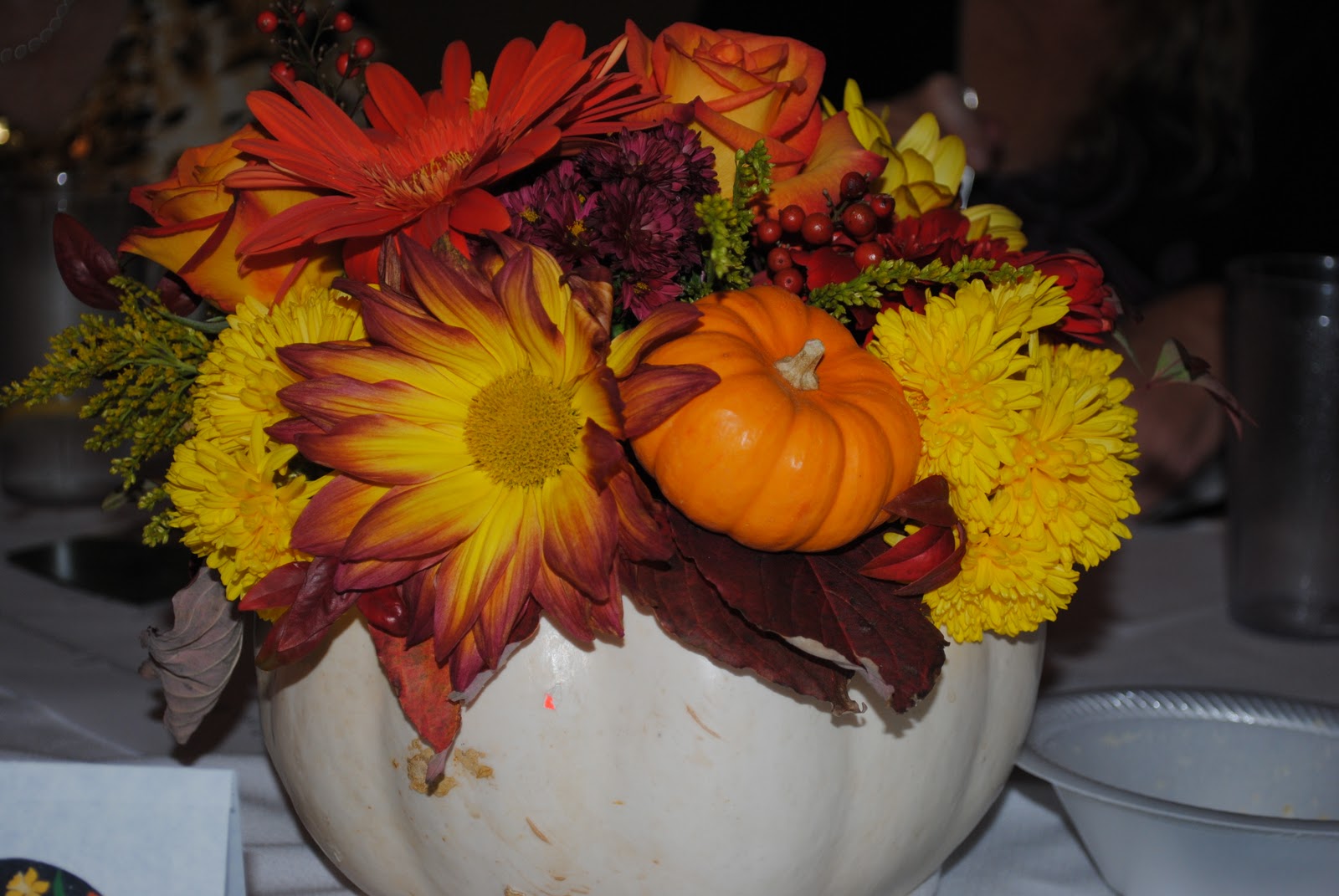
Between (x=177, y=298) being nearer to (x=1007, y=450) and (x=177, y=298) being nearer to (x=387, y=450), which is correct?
(x=387, y=450)

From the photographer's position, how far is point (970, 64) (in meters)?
2.87

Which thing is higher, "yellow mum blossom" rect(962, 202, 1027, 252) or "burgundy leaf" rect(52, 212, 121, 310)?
"yellow mum blossom" rect(962, 202, 1027, 252)

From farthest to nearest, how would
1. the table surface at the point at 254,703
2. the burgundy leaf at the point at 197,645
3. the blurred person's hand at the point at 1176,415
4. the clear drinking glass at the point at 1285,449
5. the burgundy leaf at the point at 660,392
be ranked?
the blurred person's hand at the point at 1176,415 → the clear drinking glass at the point at 1285,449 → the table surface at the point at 254,703 → the burgundy leaf at the point at 197,645 → the burgundy leaf at the point at 660,392

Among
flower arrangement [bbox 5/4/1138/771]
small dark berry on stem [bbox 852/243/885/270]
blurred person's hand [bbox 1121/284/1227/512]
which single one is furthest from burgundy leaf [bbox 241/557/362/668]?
blurred person's hand [bbox 1121/284/1227/512]

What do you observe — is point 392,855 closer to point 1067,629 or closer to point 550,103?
point 550,103

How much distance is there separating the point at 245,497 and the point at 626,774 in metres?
0.16

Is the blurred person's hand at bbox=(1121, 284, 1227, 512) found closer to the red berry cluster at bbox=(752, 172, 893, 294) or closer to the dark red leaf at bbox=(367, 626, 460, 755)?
the red berry cluster at bbox=(752, 172, 893, 294)

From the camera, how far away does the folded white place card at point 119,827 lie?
411 mm

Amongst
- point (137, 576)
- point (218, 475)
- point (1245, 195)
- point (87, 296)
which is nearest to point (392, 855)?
point (218, 475)

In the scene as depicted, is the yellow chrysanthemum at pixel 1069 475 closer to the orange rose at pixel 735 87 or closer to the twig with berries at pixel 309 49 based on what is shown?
the orange rose at pixel 735 87

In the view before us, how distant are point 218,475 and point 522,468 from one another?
11 cm

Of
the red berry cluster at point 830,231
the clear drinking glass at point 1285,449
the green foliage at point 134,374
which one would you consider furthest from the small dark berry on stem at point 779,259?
the clear drinking glass at point 1285,449

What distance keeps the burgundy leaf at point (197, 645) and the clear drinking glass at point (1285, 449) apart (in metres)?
0.69

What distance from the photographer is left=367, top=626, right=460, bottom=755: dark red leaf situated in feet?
1.37
